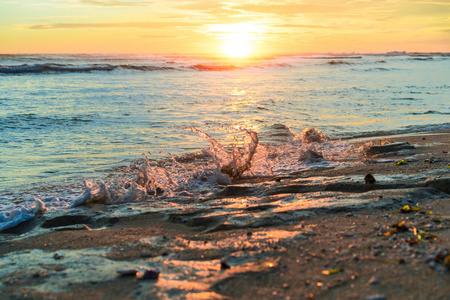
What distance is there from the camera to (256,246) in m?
2.86

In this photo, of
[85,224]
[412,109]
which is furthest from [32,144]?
[412,109]

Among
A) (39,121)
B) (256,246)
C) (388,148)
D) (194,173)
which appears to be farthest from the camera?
(39,121)

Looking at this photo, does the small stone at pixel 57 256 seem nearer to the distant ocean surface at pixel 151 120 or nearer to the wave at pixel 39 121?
the distant ocean surface at pixel 151 120

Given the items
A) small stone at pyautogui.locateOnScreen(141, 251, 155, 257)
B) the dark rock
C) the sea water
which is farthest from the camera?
the dark rock

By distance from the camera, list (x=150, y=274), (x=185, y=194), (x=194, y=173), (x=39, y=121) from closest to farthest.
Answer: (x=150, y=274), (x=185, y=194), (x=194, y=173), (x=39, y=121)

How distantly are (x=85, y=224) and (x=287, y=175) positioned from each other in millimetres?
2955

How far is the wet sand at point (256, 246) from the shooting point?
2281 mm

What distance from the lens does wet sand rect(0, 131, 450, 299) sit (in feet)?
7.48

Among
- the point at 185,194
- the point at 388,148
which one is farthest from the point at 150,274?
the point at 388,148

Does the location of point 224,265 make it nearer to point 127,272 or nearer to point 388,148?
point 127,272

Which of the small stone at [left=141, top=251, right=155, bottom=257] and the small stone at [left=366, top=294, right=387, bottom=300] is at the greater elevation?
the small stone at [left=366, top=294, right=387, bottom=300]

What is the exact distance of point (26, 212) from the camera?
174 inches

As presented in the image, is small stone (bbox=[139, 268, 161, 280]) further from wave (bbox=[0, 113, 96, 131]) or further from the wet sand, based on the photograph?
wave (bbox=[0, 113, 96, 131])

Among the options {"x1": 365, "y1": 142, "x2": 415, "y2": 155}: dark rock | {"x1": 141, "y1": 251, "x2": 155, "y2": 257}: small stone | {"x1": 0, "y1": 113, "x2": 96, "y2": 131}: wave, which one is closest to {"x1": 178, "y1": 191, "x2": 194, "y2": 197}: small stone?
{"x1": 141, "y1": 251, "x2": 155, "y2": 257}: small stone
